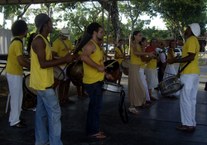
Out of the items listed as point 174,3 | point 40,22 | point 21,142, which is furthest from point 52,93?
point 174,3

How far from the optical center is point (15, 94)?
6.29m

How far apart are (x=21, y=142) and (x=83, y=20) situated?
1823 inches

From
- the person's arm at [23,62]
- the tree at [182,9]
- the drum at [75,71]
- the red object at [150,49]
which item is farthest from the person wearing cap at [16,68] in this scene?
the tree at [182,9]

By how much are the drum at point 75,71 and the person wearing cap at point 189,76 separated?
224cm

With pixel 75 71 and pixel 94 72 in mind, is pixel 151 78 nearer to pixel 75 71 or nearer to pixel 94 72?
pixel 75 71

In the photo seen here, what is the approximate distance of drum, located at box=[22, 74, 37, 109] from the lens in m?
6.76

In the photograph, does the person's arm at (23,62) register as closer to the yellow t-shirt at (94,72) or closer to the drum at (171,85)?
the yellow t-shirt at (94,72)

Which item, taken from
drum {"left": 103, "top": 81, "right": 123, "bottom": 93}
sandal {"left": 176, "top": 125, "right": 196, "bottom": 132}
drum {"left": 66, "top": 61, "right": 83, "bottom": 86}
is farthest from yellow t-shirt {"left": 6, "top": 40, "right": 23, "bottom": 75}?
sandal {"left": 176, "top": 125, "right": 196, "bottom": 132}

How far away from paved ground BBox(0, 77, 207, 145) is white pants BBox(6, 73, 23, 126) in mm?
199

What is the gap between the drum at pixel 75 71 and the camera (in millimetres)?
7789

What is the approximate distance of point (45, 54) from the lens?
4.55m

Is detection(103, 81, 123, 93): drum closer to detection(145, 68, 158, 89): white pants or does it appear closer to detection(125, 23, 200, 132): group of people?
detection(125, 23, 200, 132): group of people

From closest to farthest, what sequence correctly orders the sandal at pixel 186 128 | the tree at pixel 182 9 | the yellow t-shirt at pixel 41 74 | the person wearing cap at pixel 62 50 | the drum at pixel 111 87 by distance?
the yellow t-shirt at pixel 41 74 < the drum at pixel 111 87 < the sandal at pixel 186 128 < the person wearing cap at pixel 62 50 < the tree at pixel 182 9

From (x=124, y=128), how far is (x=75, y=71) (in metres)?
1.93
